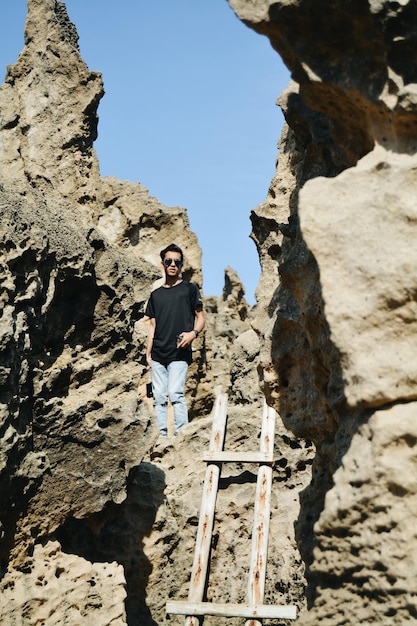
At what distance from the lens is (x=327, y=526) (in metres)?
2.88

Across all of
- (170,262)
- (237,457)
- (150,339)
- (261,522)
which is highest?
(170,262)

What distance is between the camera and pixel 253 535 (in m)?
5.40

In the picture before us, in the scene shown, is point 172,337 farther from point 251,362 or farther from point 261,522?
point 261,522

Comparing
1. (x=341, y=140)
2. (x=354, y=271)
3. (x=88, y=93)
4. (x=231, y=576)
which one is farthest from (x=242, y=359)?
(x=354, y=271)

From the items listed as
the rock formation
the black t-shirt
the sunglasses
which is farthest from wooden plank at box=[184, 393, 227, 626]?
the sunglasses

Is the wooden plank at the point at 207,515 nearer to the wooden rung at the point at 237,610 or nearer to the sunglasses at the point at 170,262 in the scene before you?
the wooden rung at the point at 237,610

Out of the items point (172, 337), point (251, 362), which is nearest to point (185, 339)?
point (172, 337)

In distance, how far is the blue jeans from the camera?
7020 millimetres

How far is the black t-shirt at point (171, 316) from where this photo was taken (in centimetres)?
713

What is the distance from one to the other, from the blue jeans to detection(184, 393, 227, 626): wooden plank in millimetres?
858

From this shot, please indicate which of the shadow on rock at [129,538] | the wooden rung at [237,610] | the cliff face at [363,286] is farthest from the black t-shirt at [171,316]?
the cliff face at [363,286]

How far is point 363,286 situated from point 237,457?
310cm

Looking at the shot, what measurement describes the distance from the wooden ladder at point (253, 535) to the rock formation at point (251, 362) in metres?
0.23

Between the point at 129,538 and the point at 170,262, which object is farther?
the point at 170,262
